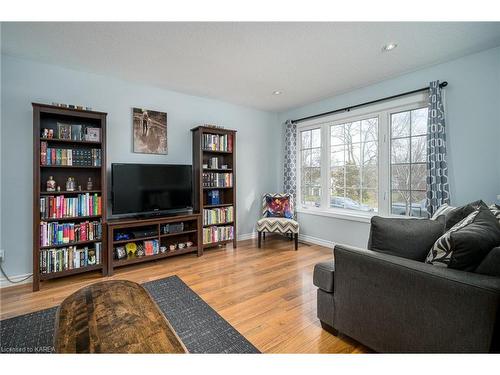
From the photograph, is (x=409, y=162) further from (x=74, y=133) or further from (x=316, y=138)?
(x=74, y=133)

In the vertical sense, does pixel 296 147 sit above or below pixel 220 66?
below

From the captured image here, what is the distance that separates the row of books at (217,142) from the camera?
3.48 m

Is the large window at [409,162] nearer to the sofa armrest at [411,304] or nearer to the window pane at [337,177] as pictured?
the window pane at [337,177]

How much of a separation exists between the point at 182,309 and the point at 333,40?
276cm

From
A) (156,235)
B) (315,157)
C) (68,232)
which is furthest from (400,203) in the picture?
(68,232)

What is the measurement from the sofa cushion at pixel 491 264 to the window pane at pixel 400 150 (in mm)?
2186

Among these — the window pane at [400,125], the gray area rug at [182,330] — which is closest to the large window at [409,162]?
the window pane at [400,125]

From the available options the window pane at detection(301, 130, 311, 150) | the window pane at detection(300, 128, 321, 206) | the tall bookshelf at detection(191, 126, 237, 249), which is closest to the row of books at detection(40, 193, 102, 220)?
the tall bookshelf at detection(191, 126, 237, 249)

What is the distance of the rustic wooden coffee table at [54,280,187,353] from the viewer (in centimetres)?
94

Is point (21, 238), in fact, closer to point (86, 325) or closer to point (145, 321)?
point (86, 325)

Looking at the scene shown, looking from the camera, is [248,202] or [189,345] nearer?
[189,345]

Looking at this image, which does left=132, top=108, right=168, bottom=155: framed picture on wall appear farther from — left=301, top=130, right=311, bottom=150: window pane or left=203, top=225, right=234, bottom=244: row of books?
left=301, top=130, right=311, bottom=150: window pane
